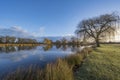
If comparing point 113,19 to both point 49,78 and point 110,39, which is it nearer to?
point 110,39

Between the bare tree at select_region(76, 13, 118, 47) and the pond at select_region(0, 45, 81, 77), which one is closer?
the pond at select_region(0, 45, 81, 77)

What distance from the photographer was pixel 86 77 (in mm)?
7859

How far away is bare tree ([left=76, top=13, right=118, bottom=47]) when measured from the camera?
34250mm

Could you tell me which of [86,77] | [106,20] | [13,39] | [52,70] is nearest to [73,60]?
[86,77]

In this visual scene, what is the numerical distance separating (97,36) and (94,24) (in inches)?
118

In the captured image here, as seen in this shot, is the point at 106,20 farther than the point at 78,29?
No

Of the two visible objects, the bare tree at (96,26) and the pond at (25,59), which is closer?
the pond at (25,59)

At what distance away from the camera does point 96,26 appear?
119ft

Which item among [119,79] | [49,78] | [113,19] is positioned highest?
[113,19]

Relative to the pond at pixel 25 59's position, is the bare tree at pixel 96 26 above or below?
above

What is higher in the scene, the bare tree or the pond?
the bare tree

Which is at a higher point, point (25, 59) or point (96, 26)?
point (96, 26)

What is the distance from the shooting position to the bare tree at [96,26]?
1348 inches

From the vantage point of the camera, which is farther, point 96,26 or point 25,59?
point 96,26
